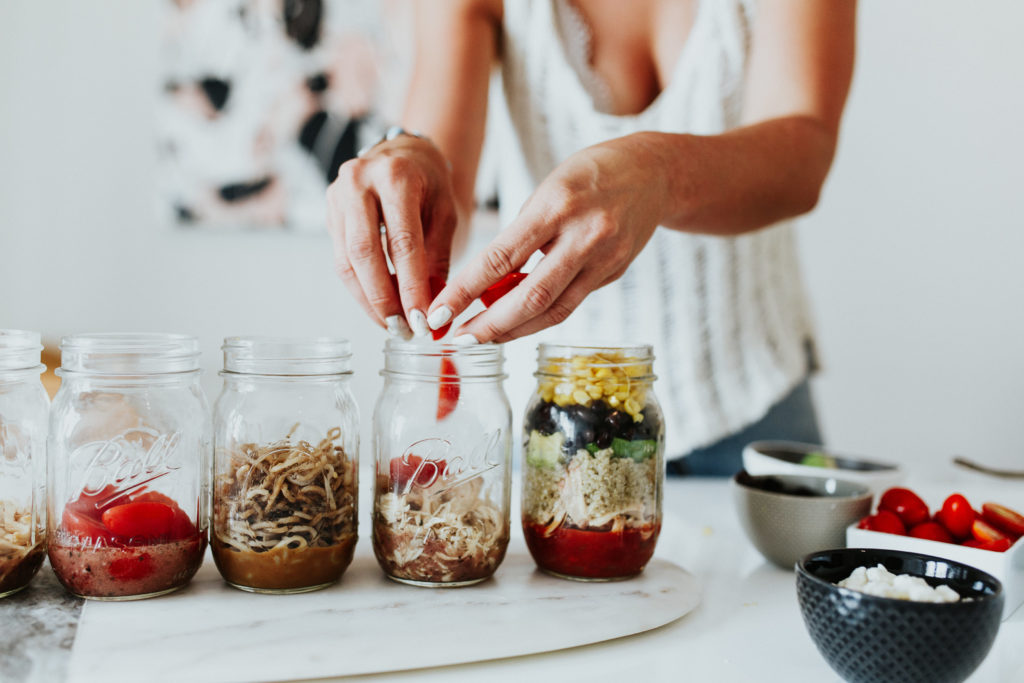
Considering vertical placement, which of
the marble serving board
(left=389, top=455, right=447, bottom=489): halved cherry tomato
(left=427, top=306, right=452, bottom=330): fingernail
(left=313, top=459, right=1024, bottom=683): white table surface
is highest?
(left=427, top=306, right=452, bottom=330): fingernail

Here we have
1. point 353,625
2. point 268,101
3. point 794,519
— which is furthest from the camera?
point 268,101

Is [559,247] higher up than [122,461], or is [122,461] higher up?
[559,247]

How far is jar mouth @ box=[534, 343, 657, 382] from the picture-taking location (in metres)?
0.86

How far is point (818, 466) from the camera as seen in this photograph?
3.84ft

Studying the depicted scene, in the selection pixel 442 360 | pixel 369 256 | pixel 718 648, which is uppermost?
pixel 369 256

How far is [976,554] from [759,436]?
727mm

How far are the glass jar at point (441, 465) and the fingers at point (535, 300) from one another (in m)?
0.02

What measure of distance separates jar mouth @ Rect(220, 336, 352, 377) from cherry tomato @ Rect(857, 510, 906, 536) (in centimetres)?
56

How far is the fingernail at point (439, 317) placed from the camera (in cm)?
80

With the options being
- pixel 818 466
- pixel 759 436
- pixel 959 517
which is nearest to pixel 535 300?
pixel 959 517

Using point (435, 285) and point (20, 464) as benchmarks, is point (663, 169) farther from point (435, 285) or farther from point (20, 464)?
point (20, 464)

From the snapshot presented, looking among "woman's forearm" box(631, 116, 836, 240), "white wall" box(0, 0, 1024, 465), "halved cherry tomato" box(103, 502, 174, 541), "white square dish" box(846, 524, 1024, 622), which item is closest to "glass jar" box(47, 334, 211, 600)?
"halved cherry tomato" box(103, 502, 174, 541)

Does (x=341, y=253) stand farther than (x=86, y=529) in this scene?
Yes

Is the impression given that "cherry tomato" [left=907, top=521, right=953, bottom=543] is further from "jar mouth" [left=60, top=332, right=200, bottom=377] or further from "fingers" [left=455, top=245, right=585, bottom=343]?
"jar mouth" [left=60, top=332, right=200, bottom=377]
